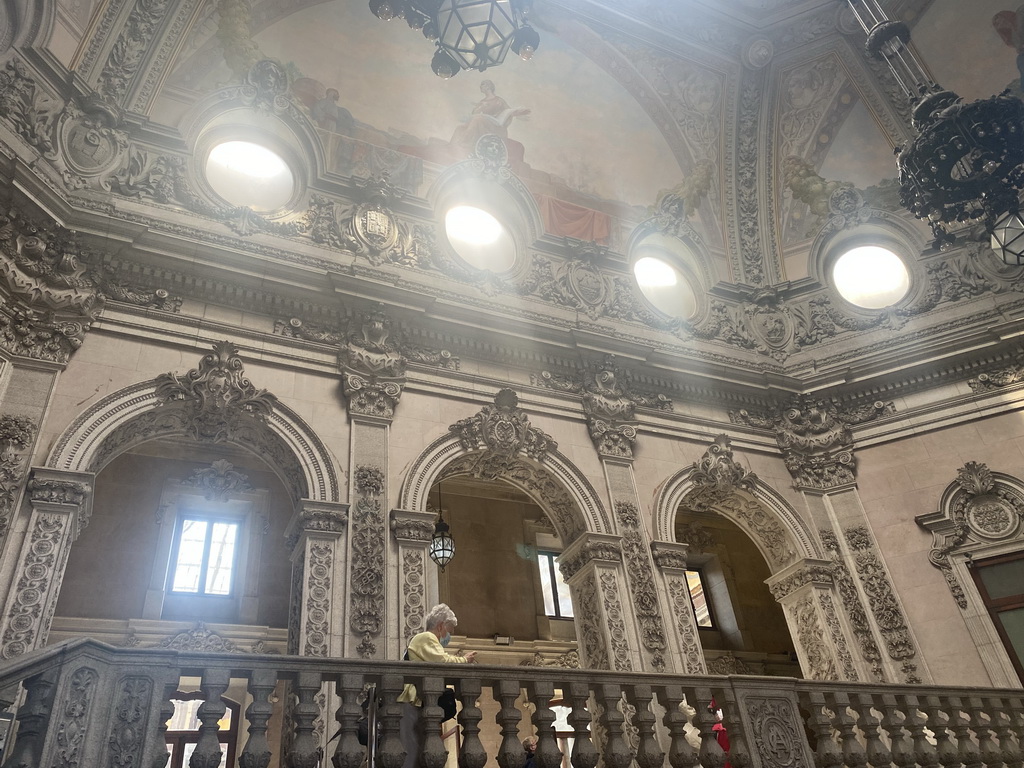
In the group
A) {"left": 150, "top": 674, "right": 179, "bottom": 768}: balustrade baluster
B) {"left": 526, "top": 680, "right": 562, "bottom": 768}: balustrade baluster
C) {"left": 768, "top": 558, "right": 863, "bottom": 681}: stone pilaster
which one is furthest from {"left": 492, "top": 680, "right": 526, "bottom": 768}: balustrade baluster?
{"left": 768, "top": 558, "right": 863, "bottom": 681}: stone pilaster

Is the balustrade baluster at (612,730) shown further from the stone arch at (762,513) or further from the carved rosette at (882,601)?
the carved rosette at (882,601)

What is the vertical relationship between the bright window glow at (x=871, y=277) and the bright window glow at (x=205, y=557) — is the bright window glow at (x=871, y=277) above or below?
above

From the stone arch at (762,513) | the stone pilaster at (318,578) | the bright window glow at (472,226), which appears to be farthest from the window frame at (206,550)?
the stone arch at (762,513)

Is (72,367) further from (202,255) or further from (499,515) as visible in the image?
(499,515)

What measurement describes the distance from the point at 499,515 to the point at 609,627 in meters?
6.74

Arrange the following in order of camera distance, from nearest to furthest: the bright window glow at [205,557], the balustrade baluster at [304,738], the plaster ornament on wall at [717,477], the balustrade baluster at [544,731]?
the balustrade baluster at [304,738] → the balustrade baluster at [544,731] → the plaster ornament on wall at [717,477] → the bright window glow at [205,557]

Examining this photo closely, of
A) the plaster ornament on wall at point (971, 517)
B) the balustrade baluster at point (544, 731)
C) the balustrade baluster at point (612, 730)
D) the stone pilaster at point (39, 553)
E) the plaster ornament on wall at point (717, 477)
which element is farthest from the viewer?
the plaster ornament on wall at point (717, 477)

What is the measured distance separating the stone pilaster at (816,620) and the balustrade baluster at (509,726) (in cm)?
786

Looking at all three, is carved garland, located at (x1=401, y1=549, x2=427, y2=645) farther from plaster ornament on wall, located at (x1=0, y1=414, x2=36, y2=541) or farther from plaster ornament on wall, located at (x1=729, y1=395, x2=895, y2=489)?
plaster ornament on wall, located at (x1=729, y1=395, x2=895, y2=489)

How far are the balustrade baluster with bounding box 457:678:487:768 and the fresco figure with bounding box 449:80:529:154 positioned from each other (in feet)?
36.3

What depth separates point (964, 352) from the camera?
1362 cm

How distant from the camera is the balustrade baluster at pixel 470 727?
17.6 feet

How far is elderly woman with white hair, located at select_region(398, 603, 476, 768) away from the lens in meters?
5.90

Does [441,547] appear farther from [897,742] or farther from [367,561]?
[897,742]
